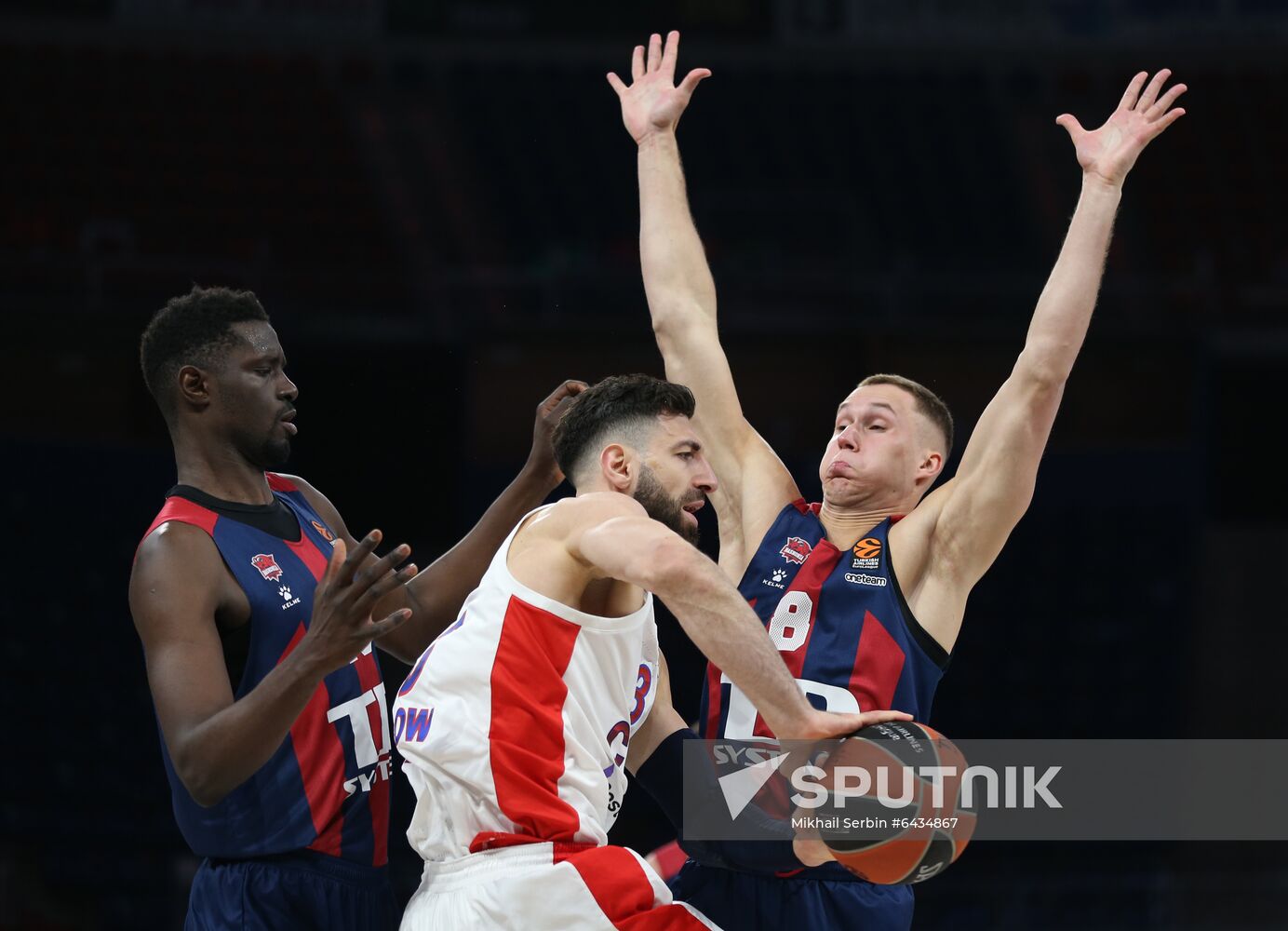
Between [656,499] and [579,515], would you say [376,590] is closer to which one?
[579,515]

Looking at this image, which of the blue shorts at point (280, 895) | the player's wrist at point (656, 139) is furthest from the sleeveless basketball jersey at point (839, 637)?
the player's wrist at point (656, 139)

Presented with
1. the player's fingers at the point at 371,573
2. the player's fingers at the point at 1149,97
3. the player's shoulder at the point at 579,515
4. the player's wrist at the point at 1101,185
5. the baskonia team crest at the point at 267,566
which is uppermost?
the player's fingers at the point at 1149,97

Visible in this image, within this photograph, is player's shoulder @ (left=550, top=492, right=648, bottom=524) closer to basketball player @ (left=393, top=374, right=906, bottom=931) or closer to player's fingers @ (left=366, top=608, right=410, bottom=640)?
basketball player @ (left=393, top=374, right=906, bottom=931)

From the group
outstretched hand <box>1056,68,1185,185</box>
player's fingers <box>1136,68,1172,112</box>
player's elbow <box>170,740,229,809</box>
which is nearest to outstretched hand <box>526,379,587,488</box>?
player's elbow <box>170,740,229,809</box>

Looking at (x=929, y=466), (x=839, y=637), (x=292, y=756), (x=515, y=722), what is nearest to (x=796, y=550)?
(x=839, y=637)

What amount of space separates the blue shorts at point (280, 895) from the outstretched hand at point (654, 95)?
252 cm

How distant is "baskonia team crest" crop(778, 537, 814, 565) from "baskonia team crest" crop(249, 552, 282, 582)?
148 centimetres

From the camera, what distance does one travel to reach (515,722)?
350 cm

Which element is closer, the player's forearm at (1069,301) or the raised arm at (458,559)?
the player's forearm at (1069,301)

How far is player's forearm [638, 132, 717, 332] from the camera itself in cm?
488

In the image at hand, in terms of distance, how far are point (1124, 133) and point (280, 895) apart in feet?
10.6

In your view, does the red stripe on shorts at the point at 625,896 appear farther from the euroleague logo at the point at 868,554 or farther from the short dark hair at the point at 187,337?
the short dark hair at the point at 187,337

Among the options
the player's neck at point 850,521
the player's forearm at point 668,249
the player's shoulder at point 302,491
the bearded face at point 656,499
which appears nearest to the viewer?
the bearded face at point 656,499

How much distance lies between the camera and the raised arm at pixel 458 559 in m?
4.57
